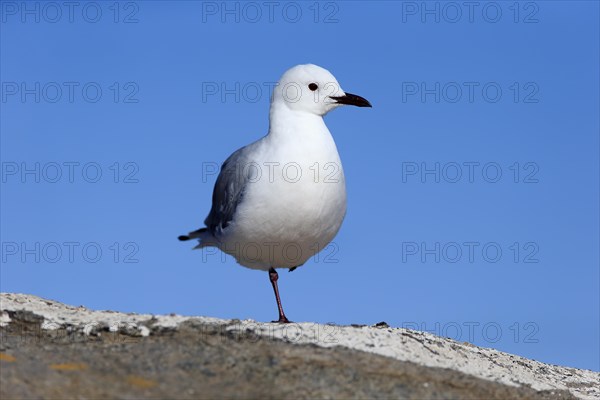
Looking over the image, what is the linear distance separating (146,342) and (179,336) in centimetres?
27

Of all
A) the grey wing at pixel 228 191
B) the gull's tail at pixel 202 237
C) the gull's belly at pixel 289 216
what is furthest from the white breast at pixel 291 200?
the gull's tail at pixel 202 237

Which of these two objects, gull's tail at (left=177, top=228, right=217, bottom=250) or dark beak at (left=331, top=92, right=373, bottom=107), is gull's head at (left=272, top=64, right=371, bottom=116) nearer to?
dark beak at (left=331, top=92, right=373, bottom=107)

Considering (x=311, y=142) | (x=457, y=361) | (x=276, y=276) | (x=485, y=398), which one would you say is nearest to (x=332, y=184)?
(x=311, y=142)

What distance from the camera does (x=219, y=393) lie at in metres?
5.29

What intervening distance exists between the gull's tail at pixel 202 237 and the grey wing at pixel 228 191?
155mm

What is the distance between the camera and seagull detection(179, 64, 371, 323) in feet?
24.9

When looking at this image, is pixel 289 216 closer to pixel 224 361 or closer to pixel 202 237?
pixel 202 237

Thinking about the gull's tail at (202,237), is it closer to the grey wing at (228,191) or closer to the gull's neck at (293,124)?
the grey wing at (228,191)

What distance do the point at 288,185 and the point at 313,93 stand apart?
112 centimetres

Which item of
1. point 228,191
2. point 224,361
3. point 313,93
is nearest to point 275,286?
point 228,191

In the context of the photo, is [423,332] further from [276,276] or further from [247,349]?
[247,349]

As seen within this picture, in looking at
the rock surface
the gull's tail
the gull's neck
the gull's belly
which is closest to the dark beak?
the gull's neck

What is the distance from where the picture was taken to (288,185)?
754cm

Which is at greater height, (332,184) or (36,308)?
(332,184)
